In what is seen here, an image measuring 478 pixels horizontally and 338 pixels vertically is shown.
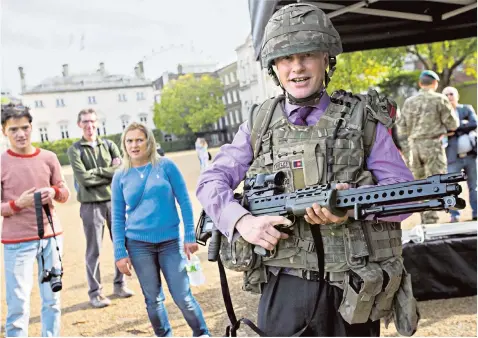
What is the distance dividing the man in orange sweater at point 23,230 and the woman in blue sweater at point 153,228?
457 mm

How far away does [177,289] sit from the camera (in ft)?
12.0

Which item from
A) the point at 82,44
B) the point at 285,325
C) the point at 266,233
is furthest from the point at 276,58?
the point at 82,44

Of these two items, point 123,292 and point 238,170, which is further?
point 123,292

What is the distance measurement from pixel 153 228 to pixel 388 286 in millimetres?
2077

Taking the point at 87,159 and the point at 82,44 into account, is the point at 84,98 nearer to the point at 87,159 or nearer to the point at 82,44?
the point at 82,44

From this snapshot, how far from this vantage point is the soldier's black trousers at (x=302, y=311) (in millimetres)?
1916

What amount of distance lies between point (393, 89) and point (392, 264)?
1314 inches

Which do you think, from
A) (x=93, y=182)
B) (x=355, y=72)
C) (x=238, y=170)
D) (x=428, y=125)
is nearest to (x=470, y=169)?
(x=428, y=125)

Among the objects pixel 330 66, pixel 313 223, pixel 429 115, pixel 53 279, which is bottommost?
pixel 53 279

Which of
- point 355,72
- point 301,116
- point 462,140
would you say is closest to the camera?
point 301,116

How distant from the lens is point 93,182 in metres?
5.21

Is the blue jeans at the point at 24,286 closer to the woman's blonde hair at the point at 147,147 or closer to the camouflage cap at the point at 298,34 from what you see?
the woman's blonde hair at the point at 147,147

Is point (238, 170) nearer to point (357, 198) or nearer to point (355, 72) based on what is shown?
point (357, 198)

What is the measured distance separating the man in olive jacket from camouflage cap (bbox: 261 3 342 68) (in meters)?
3.51
